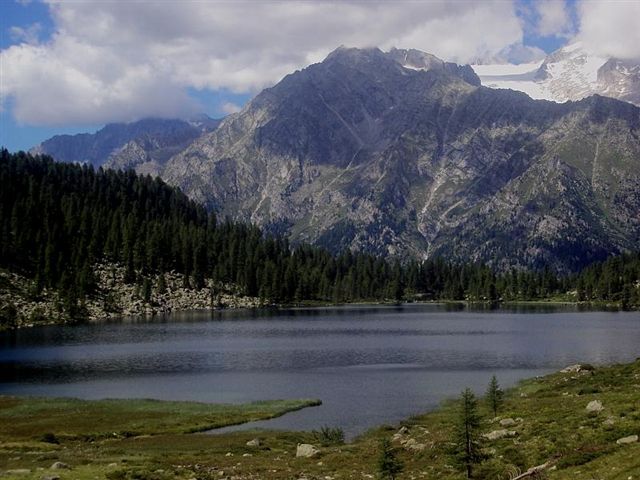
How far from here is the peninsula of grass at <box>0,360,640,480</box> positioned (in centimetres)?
3547

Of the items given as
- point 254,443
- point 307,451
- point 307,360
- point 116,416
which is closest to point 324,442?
point 307,451

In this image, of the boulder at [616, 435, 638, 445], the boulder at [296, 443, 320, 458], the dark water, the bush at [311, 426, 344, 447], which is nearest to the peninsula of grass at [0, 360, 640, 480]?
the boulder at [616, 435, 638, 445]

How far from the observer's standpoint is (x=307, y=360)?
382 feet

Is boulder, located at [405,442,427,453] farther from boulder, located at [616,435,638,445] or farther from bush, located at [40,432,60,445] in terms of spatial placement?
bush, located at [40,432,60,445]

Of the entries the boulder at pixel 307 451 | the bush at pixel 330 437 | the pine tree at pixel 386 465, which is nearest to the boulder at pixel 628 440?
the pine tree at pixel 386 465

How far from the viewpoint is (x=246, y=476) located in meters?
42.3

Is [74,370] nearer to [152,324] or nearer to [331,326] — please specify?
[152,324]

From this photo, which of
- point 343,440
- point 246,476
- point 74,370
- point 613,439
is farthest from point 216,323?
point 613,439

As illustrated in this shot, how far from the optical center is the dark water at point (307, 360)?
274 feet

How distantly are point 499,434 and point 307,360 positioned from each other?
2943 inches

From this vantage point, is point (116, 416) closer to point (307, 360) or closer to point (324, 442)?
point (324, 442)

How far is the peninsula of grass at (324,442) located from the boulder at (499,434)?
115 mm

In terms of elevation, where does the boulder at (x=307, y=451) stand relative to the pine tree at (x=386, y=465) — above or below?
below

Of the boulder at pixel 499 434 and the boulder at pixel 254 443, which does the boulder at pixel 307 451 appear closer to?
the boulder at pixel 254 443
